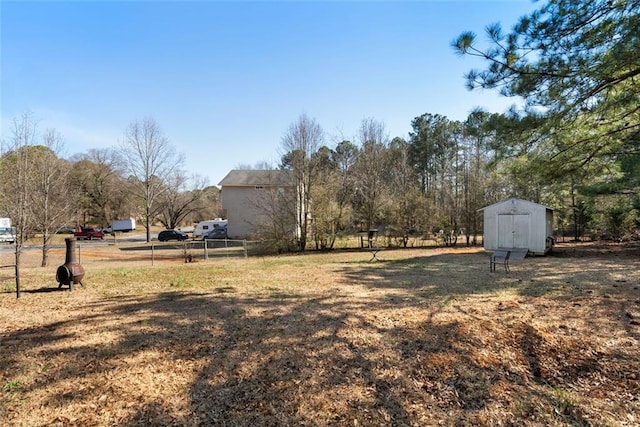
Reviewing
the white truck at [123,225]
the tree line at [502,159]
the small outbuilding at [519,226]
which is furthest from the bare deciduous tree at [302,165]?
the white truck at [123,225]

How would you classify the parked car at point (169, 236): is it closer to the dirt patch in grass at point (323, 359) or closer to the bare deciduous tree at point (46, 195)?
the bare deciduous tree at point (46, 195)

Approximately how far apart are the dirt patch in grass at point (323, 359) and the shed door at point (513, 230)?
952 centimetres

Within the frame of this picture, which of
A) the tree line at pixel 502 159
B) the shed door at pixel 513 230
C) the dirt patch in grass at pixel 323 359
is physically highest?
the tree line at pixel 502 159

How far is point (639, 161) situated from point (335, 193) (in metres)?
13.7

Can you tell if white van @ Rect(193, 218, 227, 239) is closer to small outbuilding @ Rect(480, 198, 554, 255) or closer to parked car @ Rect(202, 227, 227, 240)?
parked car @ Rect(202, 227, 227, 240)

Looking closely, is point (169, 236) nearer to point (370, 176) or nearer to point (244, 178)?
point (244, 178)

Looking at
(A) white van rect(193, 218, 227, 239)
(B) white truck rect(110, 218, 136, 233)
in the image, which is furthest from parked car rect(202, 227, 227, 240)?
(B) white truck rect(110, 218, 136, 233)

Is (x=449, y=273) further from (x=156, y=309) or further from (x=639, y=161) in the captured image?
(x=156, y=309)

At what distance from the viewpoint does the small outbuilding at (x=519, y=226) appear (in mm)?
15099

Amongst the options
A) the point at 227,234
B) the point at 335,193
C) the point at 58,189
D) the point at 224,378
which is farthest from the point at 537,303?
the point at 227,234

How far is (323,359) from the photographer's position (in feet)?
12.3

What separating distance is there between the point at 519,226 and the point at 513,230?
0.32m

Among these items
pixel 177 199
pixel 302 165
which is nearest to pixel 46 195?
pixel 302 165

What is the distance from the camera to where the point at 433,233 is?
21.1m
